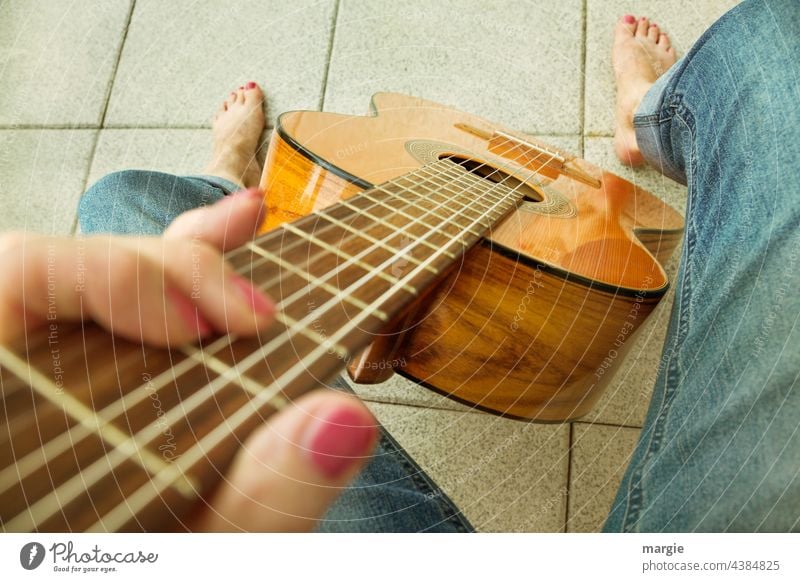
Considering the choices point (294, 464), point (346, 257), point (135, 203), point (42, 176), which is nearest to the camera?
point (294, 464)

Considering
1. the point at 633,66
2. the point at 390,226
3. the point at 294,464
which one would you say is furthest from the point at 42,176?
the point at 633,66

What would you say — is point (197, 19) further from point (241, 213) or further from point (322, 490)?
point (322, 490)

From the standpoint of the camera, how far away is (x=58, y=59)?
61 centimetres

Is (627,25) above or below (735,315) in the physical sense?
above

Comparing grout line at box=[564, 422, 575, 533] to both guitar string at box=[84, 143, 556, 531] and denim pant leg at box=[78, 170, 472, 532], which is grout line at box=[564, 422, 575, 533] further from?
guitar string at box=[84, 143, 556, 531]

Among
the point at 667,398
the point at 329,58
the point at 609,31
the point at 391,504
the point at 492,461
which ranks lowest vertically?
the point at 492,461

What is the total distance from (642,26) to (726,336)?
0.54 metres

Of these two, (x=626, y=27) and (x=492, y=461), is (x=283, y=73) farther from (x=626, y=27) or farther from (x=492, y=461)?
(x=492, y=461)

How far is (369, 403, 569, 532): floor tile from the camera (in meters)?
0.49

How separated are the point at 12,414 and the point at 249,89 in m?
0.65

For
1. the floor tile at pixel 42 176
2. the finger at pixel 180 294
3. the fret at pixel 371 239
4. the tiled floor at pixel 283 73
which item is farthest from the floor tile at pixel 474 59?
the finger at pixel 180 294

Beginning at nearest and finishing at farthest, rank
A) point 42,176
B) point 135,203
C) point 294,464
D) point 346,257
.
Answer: point 294,464, point 346,257, point 135,203, point 42,176

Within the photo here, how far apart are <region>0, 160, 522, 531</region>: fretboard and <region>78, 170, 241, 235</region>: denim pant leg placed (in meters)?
0.28

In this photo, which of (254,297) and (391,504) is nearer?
(254,297)
